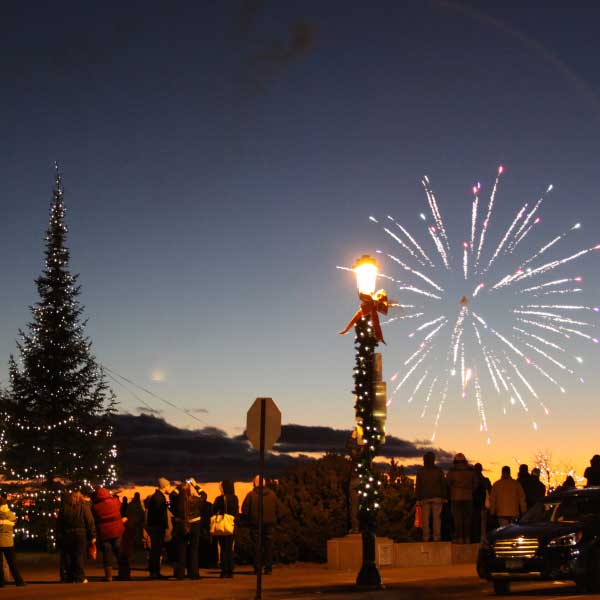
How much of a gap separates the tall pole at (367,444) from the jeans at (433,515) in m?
4.66

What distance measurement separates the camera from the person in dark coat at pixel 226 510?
23609mm

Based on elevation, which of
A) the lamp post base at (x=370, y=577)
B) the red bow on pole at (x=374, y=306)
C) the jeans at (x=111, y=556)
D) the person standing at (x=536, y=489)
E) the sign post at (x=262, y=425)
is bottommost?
the lamp post base at (x=370, y=577)

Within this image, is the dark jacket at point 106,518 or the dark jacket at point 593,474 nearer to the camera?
the dark jacket at point 106,518

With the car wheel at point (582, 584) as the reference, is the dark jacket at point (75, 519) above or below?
above

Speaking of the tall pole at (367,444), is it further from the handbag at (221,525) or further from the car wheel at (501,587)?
the handbag at (221,525)

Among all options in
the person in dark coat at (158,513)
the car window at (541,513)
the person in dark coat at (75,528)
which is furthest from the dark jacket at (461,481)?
the person in dark coat at (75,528)

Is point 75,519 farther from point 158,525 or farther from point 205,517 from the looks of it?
point 205,517

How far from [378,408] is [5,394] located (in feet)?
102

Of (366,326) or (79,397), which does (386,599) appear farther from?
(79,397)

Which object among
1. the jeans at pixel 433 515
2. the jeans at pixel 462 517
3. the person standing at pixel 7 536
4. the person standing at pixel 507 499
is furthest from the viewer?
the jeans at pixel 462 517

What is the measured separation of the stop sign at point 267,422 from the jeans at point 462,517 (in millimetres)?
8827

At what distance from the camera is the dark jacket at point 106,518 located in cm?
2323

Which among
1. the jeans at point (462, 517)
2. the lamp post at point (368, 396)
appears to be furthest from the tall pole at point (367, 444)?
the jeans at point (462, 517)

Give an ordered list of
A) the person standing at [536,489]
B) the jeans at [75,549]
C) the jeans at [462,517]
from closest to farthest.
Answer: the jeans at [75,549]
the jeans at [462,517]
the person standing at [536,489]
